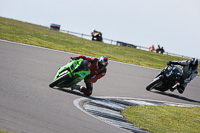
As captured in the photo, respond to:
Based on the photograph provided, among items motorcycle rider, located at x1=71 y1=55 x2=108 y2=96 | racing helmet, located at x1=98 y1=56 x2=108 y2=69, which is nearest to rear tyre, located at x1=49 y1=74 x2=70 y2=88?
motorcycle rider, located at x1=71 y1=55 x2=108 y2=96

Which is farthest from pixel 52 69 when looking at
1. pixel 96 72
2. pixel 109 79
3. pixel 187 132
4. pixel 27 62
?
pixel 187 132

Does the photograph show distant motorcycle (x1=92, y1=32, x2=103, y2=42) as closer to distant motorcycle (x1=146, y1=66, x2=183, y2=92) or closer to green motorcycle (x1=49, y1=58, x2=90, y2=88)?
distant motorcycle (x1=146, y1=66, x2=183, y2=92)

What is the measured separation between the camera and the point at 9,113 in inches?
241

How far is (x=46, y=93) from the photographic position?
8.86 m

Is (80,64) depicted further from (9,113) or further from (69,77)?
(9,113)

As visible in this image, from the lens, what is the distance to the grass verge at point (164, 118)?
827 cm

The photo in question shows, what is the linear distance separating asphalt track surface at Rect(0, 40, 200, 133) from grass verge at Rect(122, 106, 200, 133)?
1.27m

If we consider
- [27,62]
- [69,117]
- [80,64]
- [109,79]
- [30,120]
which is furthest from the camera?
[109,79]

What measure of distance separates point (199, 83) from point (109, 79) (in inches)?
251

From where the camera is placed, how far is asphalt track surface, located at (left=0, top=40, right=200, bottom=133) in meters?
6.09

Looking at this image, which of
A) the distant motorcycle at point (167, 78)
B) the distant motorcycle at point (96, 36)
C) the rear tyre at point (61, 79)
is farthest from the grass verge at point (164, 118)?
the distant motorcycle at point (96, 36)

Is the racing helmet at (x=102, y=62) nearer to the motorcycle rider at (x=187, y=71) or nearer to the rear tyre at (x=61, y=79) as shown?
the rear tyre at (x=61, y=79)

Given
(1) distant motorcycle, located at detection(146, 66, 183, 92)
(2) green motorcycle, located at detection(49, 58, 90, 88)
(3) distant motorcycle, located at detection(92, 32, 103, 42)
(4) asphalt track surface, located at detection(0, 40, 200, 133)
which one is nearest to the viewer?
(4) asphalt track surface, located at detection(0, 40, 200, 133)

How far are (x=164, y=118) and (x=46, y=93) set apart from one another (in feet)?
9.70
